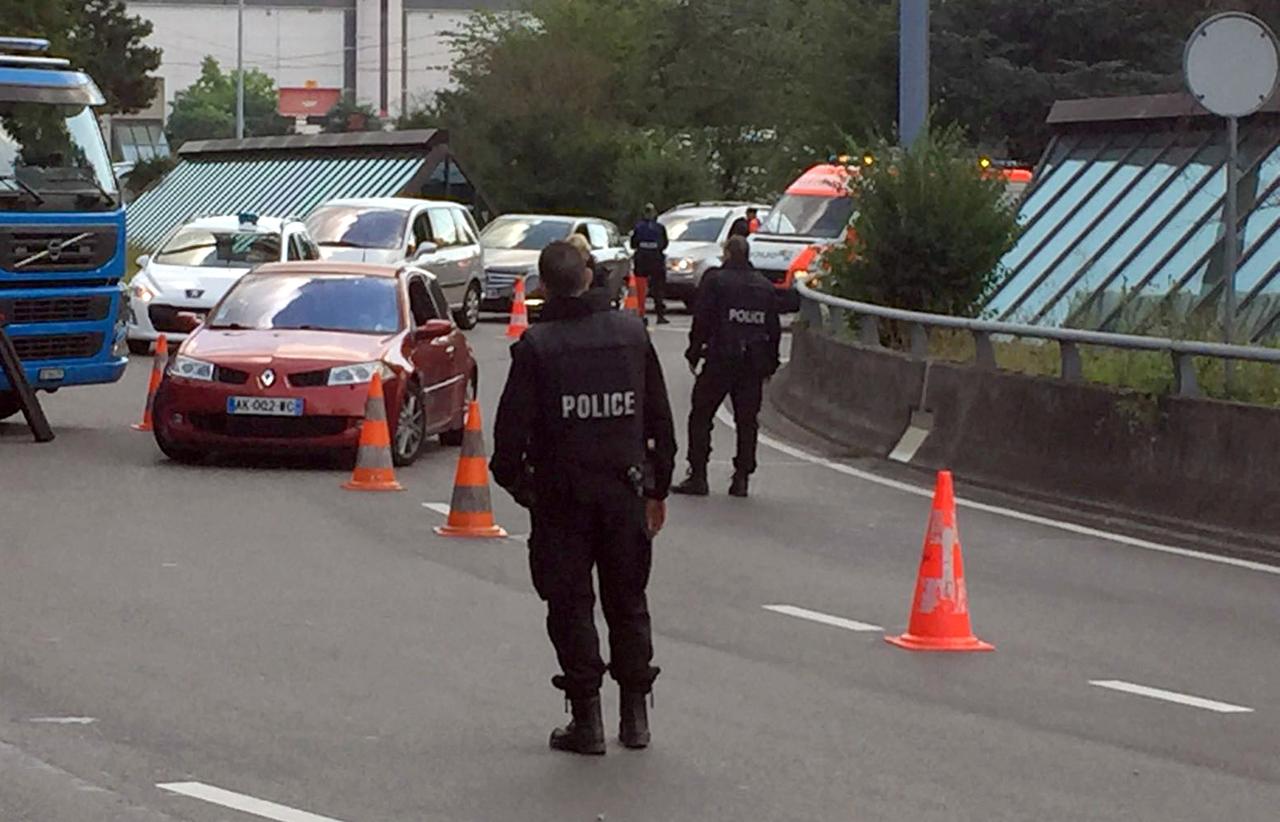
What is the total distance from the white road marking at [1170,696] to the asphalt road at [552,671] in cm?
3

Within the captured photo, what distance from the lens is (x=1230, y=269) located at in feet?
55.8

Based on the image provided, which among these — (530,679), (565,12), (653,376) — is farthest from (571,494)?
(565,12)

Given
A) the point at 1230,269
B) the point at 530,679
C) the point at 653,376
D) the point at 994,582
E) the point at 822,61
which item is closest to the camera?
the point at 653,376

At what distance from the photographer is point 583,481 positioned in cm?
891

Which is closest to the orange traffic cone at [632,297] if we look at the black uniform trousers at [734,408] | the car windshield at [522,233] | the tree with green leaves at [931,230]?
the car windshield at [522,233]

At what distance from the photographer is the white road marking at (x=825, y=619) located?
12.1 meters

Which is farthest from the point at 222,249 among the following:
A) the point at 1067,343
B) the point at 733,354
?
the point at 1067,343

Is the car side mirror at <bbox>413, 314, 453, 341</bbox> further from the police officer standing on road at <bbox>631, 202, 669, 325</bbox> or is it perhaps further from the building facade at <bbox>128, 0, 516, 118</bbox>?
the building facade at <bbox>128, 0, 516, 118</bbox>

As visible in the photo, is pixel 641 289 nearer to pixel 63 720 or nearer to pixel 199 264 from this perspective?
pixel 199 264

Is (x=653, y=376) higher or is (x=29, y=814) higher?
(x=653, y=376)

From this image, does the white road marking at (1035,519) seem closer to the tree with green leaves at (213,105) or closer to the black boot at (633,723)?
the black boot at (633,723)

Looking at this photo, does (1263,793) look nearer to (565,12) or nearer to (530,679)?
(530,679)

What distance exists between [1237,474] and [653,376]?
7530mm

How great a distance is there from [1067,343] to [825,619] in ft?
19.6
